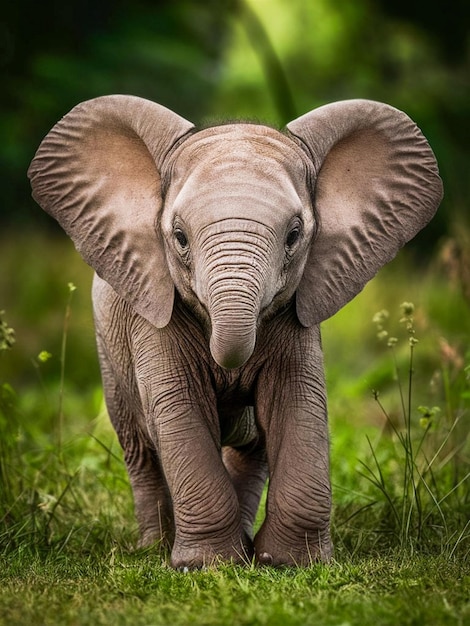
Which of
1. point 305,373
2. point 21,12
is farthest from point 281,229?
point 21,12

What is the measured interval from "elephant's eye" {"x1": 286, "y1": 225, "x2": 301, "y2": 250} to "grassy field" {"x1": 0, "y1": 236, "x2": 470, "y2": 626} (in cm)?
83

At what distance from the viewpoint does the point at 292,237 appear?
637 centimetres

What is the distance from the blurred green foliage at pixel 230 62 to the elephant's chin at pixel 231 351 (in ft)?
45.3

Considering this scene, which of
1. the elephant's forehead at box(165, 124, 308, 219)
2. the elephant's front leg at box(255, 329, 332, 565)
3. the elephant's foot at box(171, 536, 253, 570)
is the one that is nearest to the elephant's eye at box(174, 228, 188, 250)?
the elephant's forehead at box(165, 124, 308, 219)

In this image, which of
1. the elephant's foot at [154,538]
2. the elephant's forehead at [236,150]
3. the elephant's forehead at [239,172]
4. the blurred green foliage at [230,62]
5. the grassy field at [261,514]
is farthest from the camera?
the blurred green foliage at [230,62]

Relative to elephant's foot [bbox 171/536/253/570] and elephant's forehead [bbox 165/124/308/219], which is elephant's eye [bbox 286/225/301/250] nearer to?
elephant's forehead [bbox 165/124/308/219]

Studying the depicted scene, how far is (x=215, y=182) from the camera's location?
6191mm

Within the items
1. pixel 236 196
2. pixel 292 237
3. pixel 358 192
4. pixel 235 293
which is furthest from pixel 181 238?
pixel 358 192

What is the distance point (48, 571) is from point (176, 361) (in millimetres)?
1206

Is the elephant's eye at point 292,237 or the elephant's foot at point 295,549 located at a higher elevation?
the elephant's eye at point 292,237

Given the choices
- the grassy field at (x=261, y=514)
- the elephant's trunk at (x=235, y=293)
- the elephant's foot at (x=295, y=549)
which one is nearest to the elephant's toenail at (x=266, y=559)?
the elephant's foot at (x=295, y=549)

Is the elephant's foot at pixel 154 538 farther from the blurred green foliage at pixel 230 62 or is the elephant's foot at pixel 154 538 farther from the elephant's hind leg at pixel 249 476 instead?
the blurred green foliage at pixel 230 62

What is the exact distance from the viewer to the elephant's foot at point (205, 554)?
6.39 meters

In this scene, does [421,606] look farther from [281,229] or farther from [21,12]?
[21,12]
